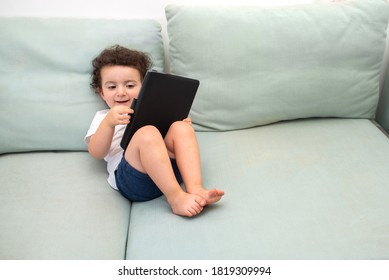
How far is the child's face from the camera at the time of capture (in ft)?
3.88

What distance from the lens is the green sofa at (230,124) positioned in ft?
3.20

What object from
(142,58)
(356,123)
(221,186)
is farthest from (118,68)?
(356,123)

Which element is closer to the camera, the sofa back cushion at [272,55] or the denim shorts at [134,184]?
the denim shorts at [134,184]

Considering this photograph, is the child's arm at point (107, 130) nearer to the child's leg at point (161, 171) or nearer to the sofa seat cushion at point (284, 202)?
the child's leg at point (161, 171)

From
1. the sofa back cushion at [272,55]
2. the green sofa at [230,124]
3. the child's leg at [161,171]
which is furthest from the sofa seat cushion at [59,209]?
the sofa back cushion at [272,55]

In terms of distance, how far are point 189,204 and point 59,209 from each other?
0.35 m

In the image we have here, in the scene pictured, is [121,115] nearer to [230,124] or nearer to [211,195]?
[211,195]

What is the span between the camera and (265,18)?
1.28 metres

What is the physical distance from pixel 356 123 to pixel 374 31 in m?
0.32

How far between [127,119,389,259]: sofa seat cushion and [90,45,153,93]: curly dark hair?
1.07 ft

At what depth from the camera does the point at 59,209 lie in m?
1.02

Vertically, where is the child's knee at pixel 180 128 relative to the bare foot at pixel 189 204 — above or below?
above

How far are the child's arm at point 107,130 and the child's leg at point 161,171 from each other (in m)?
0.06
